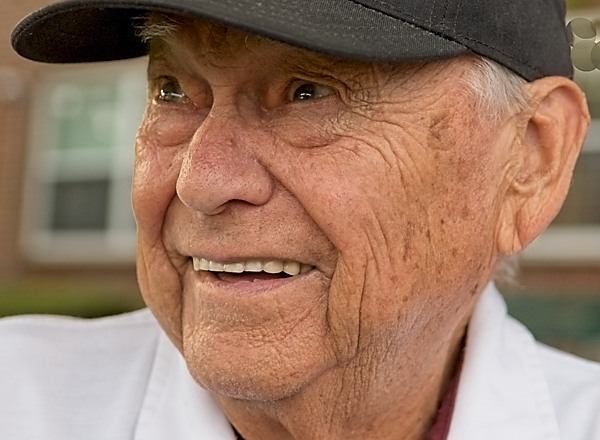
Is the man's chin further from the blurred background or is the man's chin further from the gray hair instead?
the blurred background

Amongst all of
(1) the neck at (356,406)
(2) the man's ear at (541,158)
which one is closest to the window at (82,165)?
(1) the neck at (356,406)

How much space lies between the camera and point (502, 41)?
2.15 meters

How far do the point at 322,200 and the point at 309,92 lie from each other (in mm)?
270

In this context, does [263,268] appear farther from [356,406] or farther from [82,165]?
[82,165]

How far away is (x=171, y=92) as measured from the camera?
2252 millimetres

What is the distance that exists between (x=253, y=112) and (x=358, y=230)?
14.2 inches

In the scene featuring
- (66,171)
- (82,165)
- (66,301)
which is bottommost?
(66,171)

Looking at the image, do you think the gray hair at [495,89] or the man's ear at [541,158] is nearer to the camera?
the gray hair at [495,89]

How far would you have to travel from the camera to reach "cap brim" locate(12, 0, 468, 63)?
1.77m

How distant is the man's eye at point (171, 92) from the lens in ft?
7.29

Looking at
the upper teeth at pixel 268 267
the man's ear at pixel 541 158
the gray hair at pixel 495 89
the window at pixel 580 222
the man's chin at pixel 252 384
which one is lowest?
the window at pixel 580 222

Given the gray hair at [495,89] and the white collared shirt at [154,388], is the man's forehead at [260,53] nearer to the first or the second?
the gray hair at [495,89]

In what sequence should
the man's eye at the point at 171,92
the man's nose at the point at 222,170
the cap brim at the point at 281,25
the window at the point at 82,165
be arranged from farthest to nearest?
the window at the point at 82,165, the man's eye at the point at 171,92, the man's nose at the point at 222,170, the cap brim at the point at 281,25

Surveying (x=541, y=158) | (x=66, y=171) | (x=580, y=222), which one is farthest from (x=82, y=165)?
(x=541, y=158)
